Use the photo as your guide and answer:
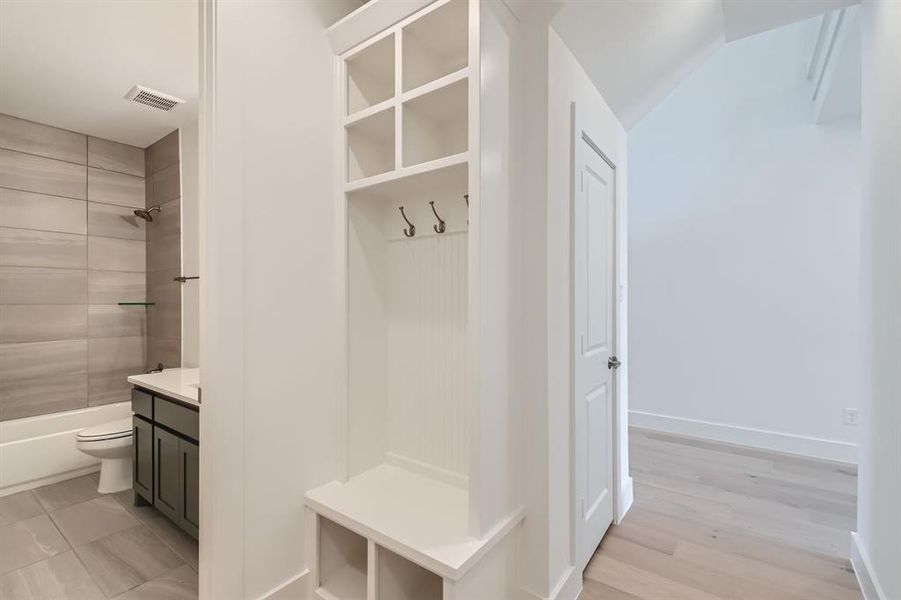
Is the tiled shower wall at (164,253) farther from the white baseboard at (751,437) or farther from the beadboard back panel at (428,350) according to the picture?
the white baseboard at (751,437)

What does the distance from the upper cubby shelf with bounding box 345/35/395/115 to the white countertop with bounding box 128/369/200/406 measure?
1.51m

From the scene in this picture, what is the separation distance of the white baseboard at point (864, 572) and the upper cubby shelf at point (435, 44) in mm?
2640

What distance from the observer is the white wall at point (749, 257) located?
3.19m

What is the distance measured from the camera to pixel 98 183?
3.18 meters

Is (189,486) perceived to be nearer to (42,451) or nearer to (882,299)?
(42,451)

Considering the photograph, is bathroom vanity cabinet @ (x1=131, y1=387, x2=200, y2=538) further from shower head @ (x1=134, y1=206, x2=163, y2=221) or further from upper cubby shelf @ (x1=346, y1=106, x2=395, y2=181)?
shower head @ (x1=134, y1=206, x2=163, y2=221)

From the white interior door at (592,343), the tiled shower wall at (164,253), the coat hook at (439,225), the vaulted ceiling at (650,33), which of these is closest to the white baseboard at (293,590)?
the white interior door at (592,343)

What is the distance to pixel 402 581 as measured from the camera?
1521 mm

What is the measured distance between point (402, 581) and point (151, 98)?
10.3 feet

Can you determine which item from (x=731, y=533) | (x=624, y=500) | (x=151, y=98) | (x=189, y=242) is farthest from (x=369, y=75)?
(x=731, y=533)

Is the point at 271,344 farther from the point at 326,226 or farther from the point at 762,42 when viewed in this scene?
the point at 762,42

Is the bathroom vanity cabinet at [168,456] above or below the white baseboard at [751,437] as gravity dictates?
above

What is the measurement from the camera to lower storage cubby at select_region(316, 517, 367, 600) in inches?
62.8

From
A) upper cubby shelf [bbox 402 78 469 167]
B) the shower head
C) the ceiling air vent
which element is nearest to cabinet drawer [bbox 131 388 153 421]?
the shower head
